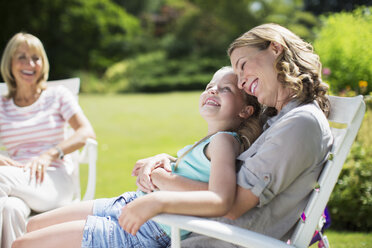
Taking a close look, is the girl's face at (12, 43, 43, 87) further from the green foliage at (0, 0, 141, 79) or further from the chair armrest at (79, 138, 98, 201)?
the green foliage at (0, 0, 141, 79)

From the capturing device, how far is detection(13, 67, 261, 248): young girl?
1.41m

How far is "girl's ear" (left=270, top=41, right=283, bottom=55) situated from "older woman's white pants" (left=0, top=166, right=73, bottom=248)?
161cm

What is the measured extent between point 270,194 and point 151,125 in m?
8.70

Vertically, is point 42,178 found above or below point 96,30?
above

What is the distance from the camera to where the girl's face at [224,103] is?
1.80 meters

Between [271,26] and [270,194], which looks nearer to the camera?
[270,194]

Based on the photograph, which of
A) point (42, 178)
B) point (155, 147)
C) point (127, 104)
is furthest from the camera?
point (127, 104)

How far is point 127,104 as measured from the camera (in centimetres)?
1392

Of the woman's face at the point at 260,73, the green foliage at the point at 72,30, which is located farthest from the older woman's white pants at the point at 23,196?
the green foliage at the point at 72,30

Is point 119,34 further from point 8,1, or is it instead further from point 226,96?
point 226,96

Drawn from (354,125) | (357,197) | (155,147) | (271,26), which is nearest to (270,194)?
(354,125)

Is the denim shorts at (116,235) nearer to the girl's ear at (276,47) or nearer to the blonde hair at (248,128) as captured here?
the blonde hair at (248,128)

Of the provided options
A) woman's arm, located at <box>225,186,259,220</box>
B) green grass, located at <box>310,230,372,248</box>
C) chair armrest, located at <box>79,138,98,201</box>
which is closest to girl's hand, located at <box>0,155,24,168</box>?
chair armrest, located at <box>79,138,98,201</box>

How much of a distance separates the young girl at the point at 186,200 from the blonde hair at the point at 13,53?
4.51 feet
